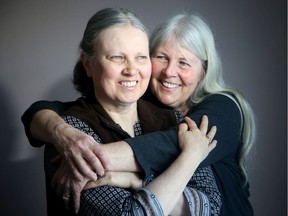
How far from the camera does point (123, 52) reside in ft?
4.52

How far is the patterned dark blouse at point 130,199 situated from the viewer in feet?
3.67

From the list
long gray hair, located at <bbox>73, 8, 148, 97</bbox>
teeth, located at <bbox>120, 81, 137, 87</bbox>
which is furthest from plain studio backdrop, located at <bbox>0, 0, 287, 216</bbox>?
teeth, located at <bbox>120, 81, 137, 87</bbox>

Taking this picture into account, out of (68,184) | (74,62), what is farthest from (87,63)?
(74,62)

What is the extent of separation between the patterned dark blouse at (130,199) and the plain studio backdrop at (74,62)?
38.9 inches

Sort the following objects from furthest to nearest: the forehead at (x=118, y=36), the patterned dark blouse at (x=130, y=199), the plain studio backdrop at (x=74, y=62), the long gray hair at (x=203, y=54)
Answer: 1. the plain studio backdrop at (x=74, y=62)
2. the long gray hair at (x=203, y=54)
3. the forehead at (x=118, y=36)
4. the patterned dark blouse at (x=130, y=199)

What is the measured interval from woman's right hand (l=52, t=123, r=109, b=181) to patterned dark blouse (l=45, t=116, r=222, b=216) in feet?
0.21

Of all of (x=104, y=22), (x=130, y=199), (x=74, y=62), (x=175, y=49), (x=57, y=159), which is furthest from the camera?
(x=74, y=62)

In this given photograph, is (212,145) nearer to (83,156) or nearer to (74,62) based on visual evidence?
(83,156)

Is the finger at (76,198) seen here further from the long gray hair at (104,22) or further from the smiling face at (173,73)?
the smiling face at (173,73)

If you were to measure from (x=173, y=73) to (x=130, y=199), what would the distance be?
0.79 meters

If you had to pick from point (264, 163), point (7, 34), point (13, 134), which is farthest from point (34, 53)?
point (264, 163)

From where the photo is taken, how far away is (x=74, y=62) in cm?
228

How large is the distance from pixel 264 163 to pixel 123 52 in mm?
1457

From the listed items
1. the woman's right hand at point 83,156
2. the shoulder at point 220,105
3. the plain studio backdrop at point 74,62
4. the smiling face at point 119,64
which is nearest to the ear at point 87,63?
the smiling face at point 119,64
